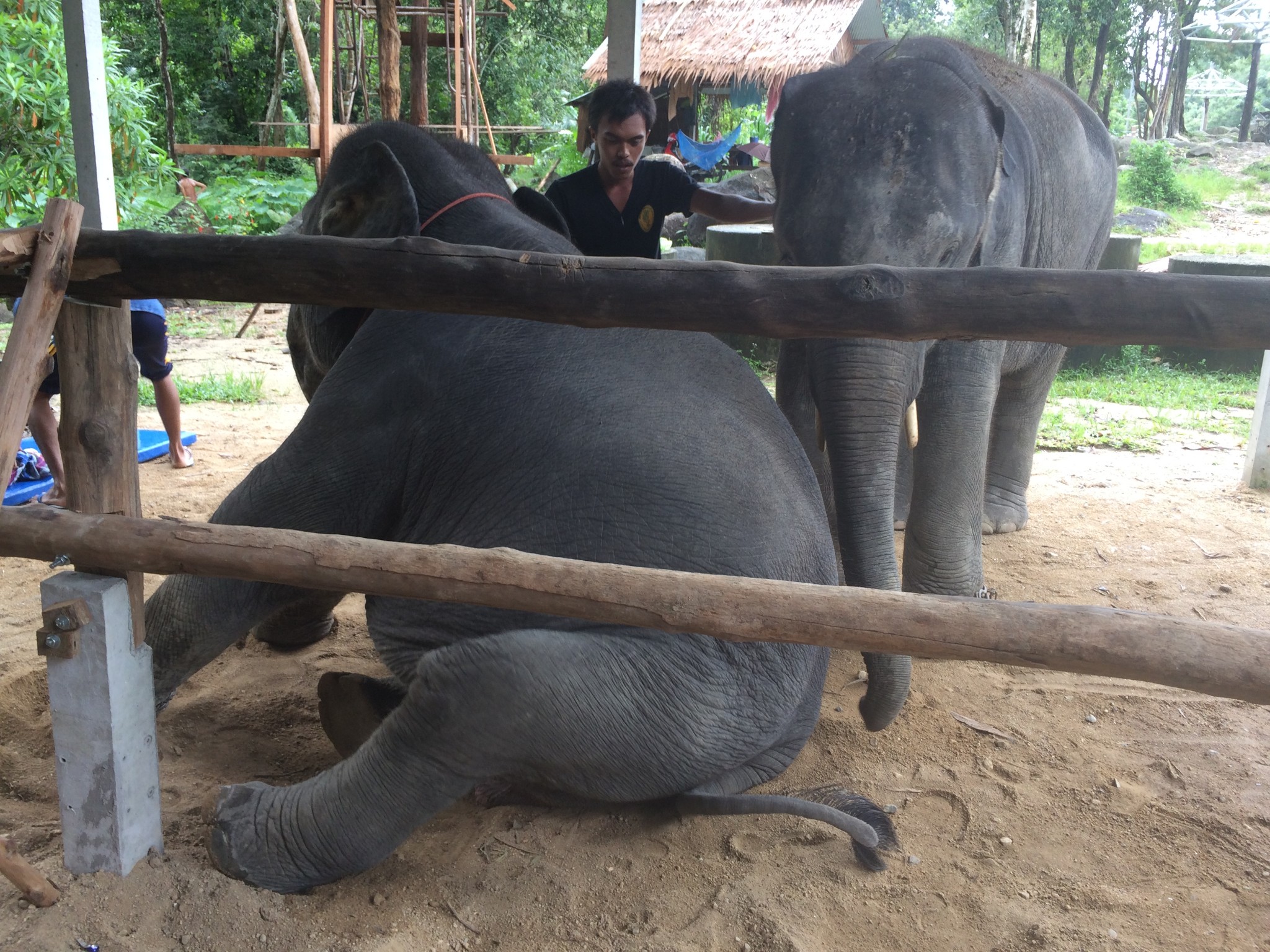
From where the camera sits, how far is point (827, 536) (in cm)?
242

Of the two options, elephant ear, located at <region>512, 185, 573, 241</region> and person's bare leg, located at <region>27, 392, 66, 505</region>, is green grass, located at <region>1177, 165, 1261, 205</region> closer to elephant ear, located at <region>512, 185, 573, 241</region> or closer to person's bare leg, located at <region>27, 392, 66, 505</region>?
elephant ear, located at <region>512, 185, 573, 241</region>

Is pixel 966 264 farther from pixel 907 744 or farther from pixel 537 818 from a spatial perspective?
pixel 537 818

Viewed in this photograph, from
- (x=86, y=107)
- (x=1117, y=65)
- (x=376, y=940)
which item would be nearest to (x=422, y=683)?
(x=376, y=940)

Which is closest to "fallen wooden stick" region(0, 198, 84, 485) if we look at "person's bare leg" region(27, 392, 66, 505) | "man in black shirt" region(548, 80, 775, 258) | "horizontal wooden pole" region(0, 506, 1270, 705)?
"horizontal wooden pole" region(0, 506, 1270, 705)

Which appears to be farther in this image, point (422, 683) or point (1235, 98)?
point (1235, 98)

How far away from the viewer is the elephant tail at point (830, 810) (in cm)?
209

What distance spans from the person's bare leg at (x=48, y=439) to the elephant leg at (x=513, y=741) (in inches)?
120

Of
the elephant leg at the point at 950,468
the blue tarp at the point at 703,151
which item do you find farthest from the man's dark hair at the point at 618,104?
the blue tarp at the point at 703,151

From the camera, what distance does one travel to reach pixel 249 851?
2029 millimetres

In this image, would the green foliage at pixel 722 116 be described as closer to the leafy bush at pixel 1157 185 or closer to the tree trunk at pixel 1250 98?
the leafy bush at pixel 1157 185

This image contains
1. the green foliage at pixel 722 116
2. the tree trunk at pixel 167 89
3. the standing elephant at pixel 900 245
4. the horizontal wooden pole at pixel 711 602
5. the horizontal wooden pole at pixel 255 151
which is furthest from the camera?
the green foliage at pixel 722 116

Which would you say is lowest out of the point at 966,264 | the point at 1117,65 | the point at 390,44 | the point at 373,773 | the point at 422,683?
the point at 373,773

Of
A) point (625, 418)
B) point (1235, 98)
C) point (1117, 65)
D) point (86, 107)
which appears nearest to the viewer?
point (625, 418)

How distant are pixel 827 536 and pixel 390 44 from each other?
6.96m
